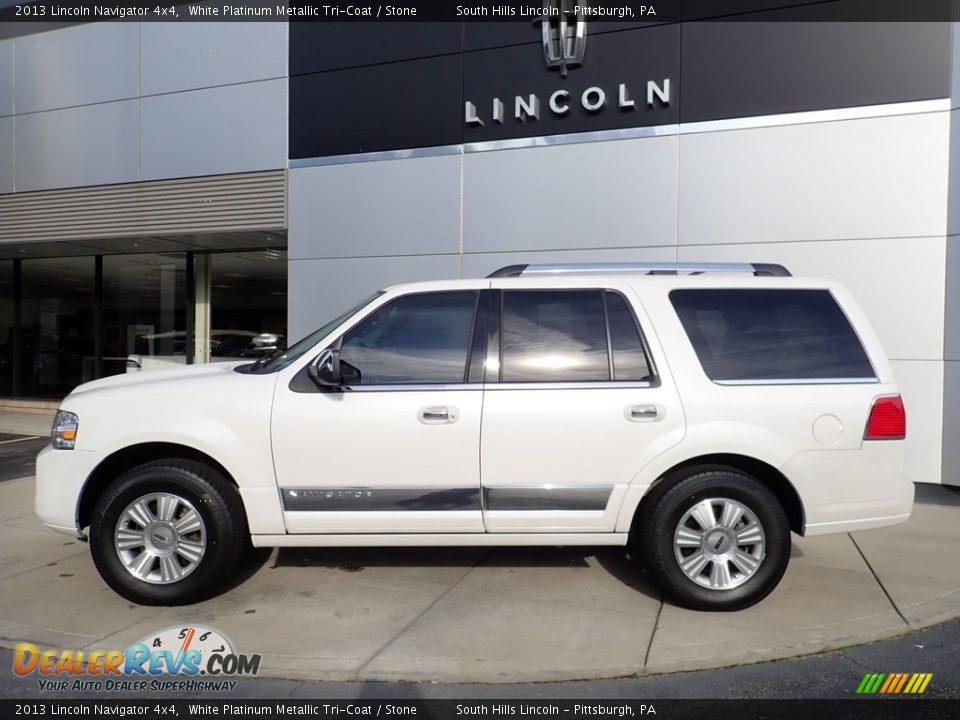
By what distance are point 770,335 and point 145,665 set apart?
3.91 meters

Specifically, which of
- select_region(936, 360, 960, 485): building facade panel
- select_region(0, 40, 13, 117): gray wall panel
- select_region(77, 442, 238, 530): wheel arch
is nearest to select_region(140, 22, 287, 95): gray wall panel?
select_region(0, 40, 13, 117): gray wall panel

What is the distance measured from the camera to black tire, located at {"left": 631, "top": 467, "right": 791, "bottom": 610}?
413 centimetres

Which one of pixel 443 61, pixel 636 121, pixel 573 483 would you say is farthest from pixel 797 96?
pixel 573 483

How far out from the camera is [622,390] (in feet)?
13.8

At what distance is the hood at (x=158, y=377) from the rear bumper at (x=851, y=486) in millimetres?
3519

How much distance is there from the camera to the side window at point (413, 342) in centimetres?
427

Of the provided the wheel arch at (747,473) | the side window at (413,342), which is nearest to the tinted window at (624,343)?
the wheel arch at (747,473)

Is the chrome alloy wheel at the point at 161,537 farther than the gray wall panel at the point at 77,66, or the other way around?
the gray wall panel at the point at 77,66

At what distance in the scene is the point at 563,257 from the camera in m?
8.68

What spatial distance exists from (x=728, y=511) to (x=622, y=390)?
930 millimetres

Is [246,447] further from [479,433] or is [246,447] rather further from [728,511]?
[728,511]

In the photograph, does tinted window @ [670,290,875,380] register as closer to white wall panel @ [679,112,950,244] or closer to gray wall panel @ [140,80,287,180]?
white wall panel @ [679,112,950,244]

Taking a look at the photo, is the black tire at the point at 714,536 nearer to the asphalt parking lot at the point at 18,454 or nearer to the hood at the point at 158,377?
the hood at the point at 158,377

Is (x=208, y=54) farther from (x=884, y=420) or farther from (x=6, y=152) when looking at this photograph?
(x=884, y=420)
